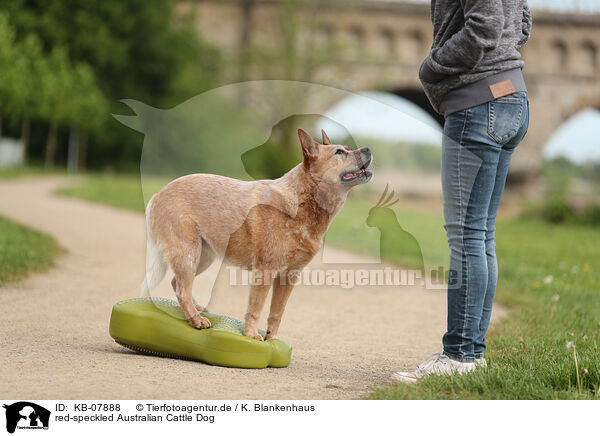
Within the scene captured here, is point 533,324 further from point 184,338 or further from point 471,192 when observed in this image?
point 184,338

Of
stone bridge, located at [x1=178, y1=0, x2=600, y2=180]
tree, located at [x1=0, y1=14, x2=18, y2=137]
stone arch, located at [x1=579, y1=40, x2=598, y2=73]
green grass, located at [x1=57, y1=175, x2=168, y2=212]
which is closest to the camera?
green grass, located at [x1=57, y1=175, x2=168, y2=212]

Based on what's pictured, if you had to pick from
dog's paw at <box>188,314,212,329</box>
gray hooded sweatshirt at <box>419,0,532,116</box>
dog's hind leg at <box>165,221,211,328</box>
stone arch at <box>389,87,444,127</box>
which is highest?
stone arch at <box>389,87,444,127</box>

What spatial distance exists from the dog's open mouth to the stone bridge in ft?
99.1

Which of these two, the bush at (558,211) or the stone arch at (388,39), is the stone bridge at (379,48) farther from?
the bush at (558,211)

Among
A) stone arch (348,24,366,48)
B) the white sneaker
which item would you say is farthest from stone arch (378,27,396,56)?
the white sneaker

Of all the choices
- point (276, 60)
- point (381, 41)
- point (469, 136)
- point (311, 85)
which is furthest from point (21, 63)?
point (469, 136)

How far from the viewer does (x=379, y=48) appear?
1394 inches

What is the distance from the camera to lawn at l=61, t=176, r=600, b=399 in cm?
331

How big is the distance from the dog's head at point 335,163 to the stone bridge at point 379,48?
3012 cm

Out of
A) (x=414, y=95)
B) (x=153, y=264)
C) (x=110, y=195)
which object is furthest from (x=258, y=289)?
(x=414, y=95)

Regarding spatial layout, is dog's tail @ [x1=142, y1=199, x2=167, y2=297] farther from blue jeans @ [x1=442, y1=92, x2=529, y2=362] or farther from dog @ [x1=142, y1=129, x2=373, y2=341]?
blue jeans @ [x1=442, y1=92, x2=529, y2=362]

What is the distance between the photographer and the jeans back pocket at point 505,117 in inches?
137

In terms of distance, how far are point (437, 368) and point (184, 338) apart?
1472 millimetres

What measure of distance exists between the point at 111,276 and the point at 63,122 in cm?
2421
